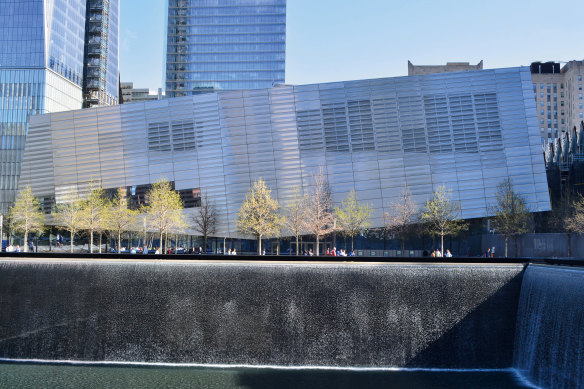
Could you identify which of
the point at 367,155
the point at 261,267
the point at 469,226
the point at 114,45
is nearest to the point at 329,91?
the point at 367,155

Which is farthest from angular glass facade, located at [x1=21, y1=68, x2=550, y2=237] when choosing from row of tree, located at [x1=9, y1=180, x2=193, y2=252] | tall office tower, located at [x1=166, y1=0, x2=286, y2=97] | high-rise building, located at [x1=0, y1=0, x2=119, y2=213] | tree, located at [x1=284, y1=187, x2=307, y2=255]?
tall office tower, located at [x1=166, y1=0, x2=286, y2=97]

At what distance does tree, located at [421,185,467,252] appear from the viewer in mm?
52438

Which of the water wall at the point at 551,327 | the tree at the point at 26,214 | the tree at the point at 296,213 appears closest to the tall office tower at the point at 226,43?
the tree at the point at 26,214

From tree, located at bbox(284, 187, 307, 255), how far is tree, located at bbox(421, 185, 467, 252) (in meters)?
11.5

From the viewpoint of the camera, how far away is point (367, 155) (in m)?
56.6

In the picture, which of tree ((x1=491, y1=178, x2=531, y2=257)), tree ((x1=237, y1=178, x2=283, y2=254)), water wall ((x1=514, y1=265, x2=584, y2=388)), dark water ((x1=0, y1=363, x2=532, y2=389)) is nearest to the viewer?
water wall ((x1=514, y1=265, x2=584, y2=388))

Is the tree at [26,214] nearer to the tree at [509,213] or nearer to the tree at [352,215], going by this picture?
the tree at [352,215]

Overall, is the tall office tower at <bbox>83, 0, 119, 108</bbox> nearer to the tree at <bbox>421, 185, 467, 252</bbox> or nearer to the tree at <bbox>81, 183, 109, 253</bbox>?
the tree at <bbox>81, 183, 109, 253</bbox>

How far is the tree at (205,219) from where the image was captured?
187ft

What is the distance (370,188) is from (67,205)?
31.8 metres

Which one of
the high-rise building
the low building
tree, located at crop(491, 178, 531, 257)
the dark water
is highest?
the low building

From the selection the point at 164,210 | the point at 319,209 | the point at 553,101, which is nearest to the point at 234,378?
the point at 319,209

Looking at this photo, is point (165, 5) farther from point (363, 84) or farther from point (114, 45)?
point (363, 84)

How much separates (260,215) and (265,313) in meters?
29.8
